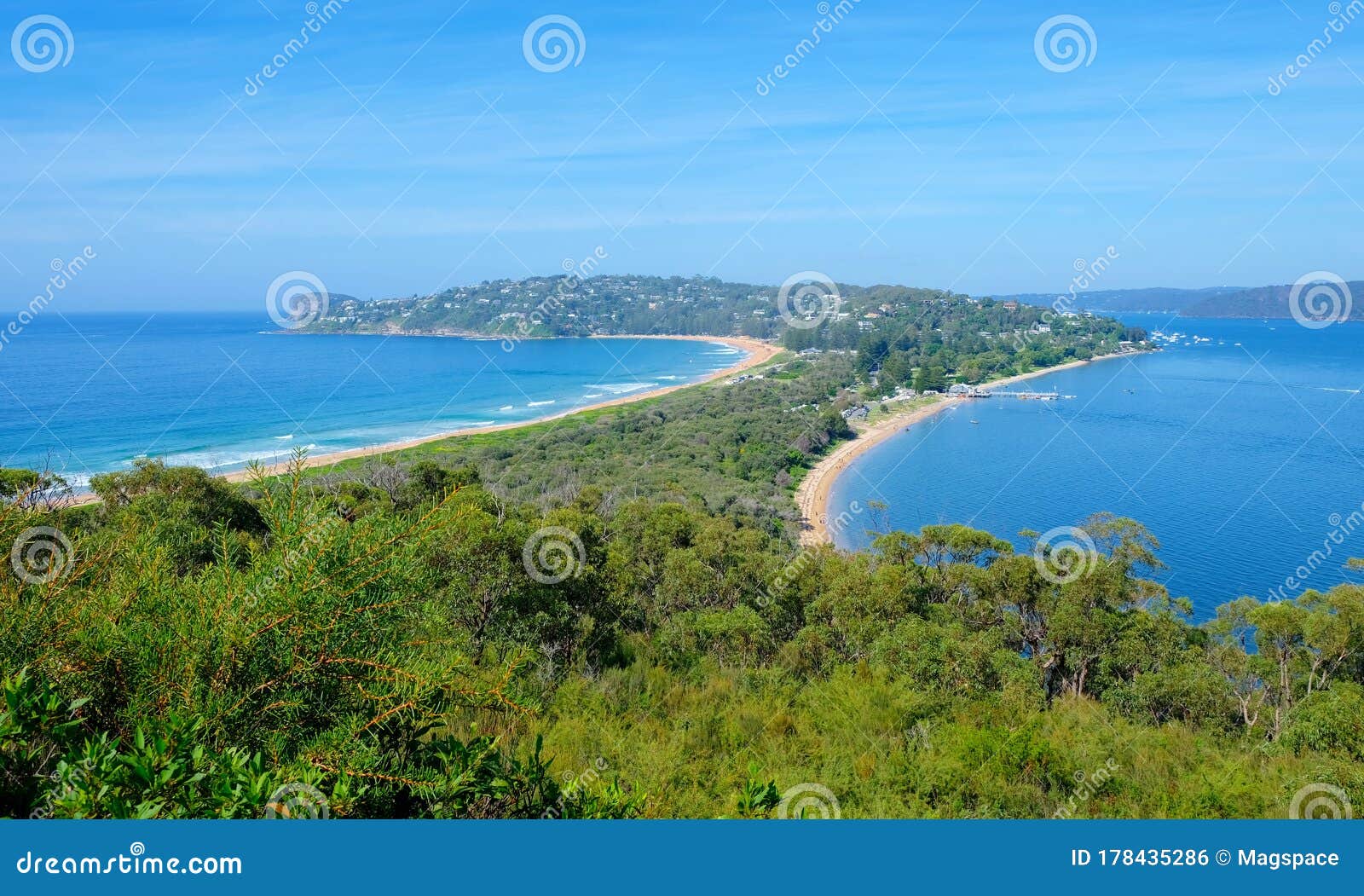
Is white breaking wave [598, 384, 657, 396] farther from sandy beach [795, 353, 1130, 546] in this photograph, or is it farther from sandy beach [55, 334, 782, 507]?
sandy beach [795, 353, 1130, 546]

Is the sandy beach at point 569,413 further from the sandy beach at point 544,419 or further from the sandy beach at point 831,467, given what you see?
the sandy beach at point 831,467

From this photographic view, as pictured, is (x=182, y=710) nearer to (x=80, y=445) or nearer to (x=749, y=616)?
(x=749, y=616)

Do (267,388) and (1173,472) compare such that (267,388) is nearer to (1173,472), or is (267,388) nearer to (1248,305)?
(1173,472)

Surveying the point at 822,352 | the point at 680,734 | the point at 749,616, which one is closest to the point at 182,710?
the point at 680,734

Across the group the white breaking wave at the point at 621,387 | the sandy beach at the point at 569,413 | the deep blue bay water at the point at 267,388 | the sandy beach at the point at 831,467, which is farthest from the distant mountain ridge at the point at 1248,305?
the white breaking wave at the point at 621,387

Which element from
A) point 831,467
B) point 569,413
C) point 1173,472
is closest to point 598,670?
point 831,467

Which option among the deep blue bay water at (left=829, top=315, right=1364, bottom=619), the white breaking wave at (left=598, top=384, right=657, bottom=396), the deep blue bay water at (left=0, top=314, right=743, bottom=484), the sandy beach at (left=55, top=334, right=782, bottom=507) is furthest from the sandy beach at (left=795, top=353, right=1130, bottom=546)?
the white breaking wave at (left=598, top=384, right=657, bottom=396)
